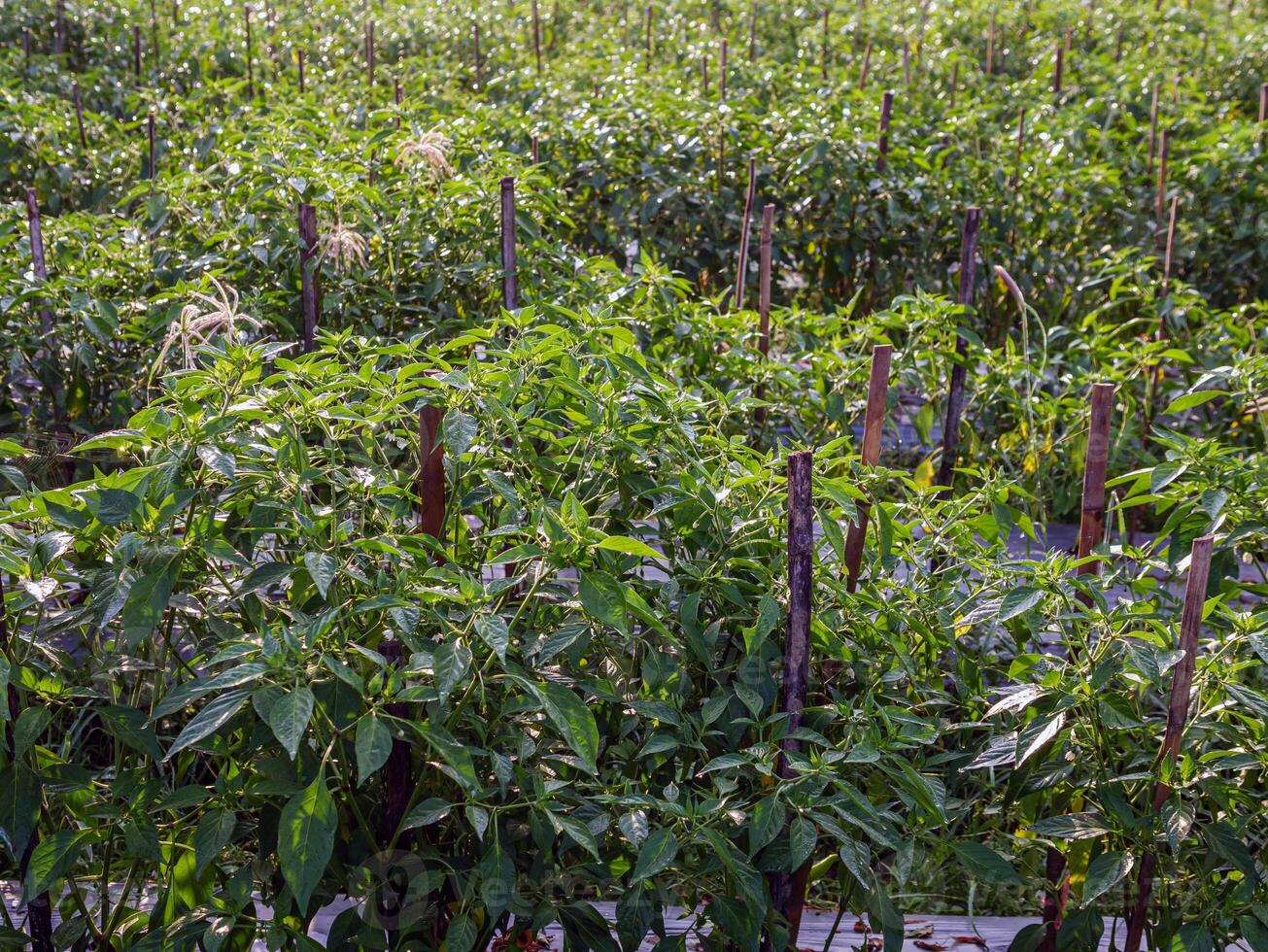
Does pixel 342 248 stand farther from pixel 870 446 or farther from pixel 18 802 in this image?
pixel 18 802

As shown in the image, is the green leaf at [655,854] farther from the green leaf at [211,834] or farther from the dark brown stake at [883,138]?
the dark brown stake at [883,138]

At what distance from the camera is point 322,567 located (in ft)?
5.17

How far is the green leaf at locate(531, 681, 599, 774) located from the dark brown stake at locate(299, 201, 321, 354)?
1.66 meters

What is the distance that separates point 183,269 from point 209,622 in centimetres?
184

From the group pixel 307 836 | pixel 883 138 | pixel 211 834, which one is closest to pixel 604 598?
pixel 307 836

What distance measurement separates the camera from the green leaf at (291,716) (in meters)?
1.39

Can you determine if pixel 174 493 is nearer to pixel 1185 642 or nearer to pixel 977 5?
pixel 1185 642

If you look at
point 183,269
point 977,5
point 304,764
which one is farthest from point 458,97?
point 304,764

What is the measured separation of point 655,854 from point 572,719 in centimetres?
20

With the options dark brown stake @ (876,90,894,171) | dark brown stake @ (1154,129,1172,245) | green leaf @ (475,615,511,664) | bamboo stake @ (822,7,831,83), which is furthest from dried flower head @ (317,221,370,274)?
bamboo stake @ (822,7,831,83)

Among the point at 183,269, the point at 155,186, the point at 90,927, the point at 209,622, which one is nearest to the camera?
the point at 209,622

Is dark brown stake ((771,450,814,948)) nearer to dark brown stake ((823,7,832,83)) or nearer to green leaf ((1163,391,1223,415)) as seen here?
green leaf ((1163,391,1223,415))

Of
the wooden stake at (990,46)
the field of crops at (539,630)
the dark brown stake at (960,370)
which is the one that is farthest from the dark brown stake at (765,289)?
the wooden stake at (990,46)

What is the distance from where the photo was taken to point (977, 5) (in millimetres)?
8812
